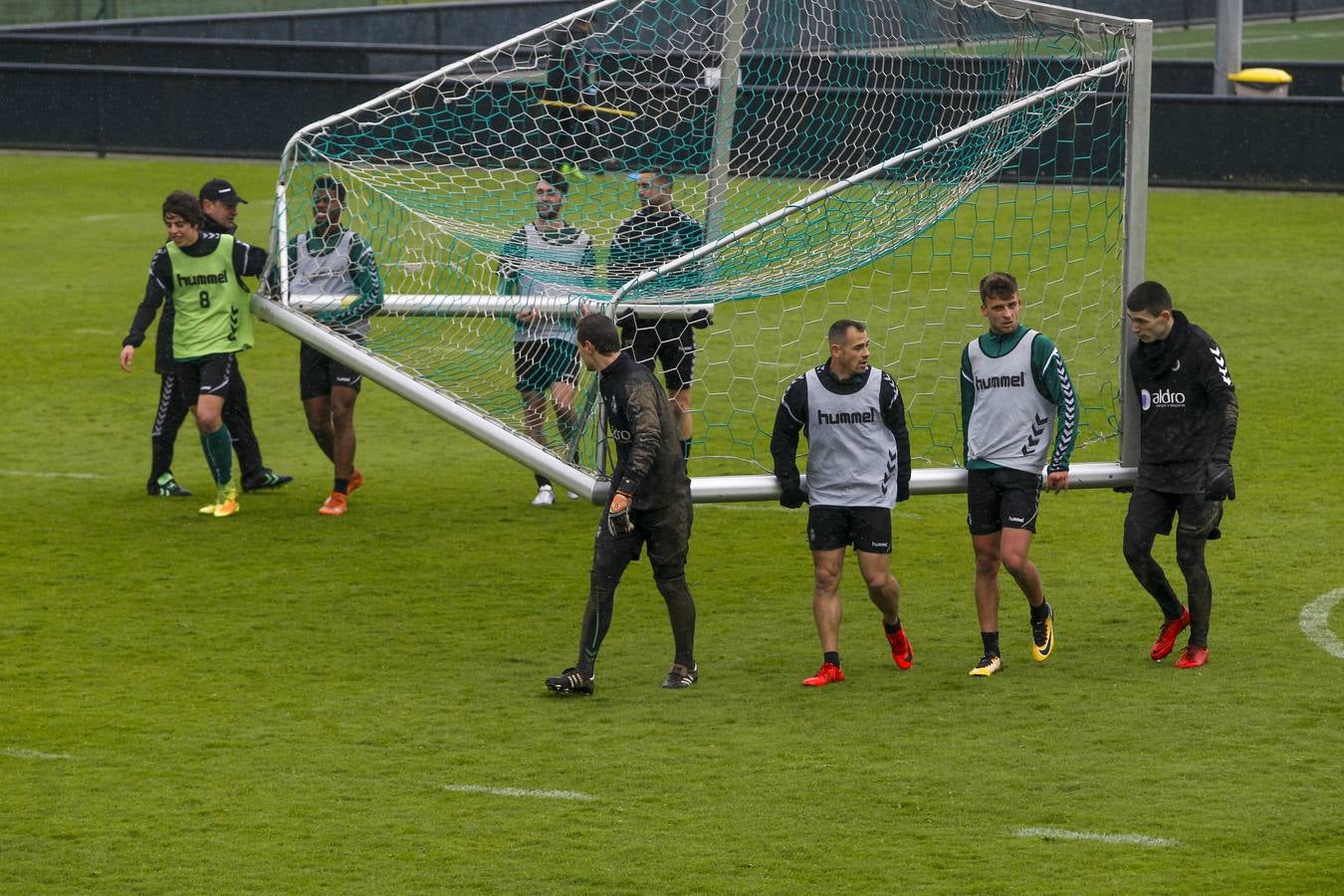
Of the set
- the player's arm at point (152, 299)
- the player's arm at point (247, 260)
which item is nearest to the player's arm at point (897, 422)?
the player's arm at point (247, 260)

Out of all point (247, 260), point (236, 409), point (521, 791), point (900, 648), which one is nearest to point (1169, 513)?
point (900, 648)

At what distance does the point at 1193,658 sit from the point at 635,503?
277cm

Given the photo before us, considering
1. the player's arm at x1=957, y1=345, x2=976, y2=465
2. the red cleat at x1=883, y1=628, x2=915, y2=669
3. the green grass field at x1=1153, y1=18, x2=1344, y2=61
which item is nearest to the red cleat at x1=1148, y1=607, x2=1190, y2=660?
the red cleat at x1=883, y1=628, x2=915, y2=669

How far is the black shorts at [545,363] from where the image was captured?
11.9 meters

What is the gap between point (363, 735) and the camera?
8883 millimetres

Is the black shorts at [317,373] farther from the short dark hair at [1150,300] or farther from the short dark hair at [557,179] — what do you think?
the short dark hair at [1150,300]

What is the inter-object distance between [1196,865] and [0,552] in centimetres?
780

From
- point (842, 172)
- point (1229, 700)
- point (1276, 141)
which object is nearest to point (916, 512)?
point (842, 172)

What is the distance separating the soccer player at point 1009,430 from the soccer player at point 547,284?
259cm

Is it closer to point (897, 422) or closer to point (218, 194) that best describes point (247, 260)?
point (218, 194)

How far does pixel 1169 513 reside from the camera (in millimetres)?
→ 9719

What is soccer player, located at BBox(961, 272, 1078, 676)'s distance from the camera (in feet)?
30.8

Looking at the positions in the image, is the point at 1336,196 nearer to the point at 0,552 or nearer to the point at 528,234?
the point at 528,234

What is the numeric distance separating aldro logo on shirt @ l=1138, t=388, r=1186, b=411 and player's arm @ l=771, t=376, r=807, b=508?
1609 mm
